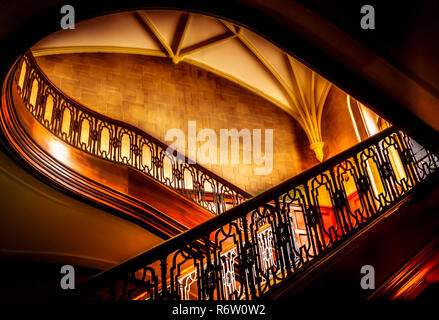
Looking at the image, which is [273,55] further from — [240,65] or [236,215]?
[236,215]

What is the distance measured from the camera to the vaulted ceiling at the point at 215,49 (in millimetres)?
9977

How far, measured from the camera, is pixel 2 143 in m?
5.21

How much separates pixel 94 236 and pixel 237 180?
4.42 meters

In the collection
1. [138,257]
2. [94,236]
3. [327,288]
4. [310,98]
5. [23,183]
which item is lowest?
[327,288]

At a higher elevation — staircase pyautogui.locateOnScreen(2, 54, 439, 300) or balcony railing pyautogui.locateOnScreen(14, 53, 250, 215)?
balcony railing pyautogui.locateOnScreen(14, 53, 250, 215)

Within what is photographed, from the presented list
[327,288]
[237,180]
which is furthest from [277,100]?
[327,288]

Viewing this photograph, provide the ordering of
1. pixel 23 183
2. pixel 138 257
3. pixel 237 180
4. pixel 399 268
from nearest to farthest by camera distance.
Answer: pixel 138 257, pixel 399 268, pixel 23 183, pixel 237 180

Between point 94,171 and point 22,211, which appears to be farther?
point 94,171

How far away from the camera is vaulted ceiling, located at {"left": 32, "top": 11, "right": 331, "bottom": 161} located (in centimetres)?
998

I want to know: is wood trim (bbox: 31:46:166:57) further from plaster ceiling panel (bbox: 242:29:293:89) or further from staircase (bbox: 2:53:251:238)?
staircase (bbox: 2:53:251:238)

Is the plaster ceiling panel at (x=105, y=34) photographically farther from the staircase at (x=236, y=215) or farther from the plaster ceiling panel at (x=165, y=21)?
the staircase at (x=236, y=215)

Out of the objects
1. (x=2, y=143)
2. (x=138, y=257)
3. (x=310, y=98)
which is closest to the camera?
(x=138, y=257)

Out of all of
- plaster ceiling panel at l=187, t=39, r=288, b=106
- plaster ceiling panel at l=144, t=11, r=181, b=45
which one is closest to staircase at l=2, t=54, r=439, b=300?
plaster ceiling panel at l=144, t=11, r=181, b=45
